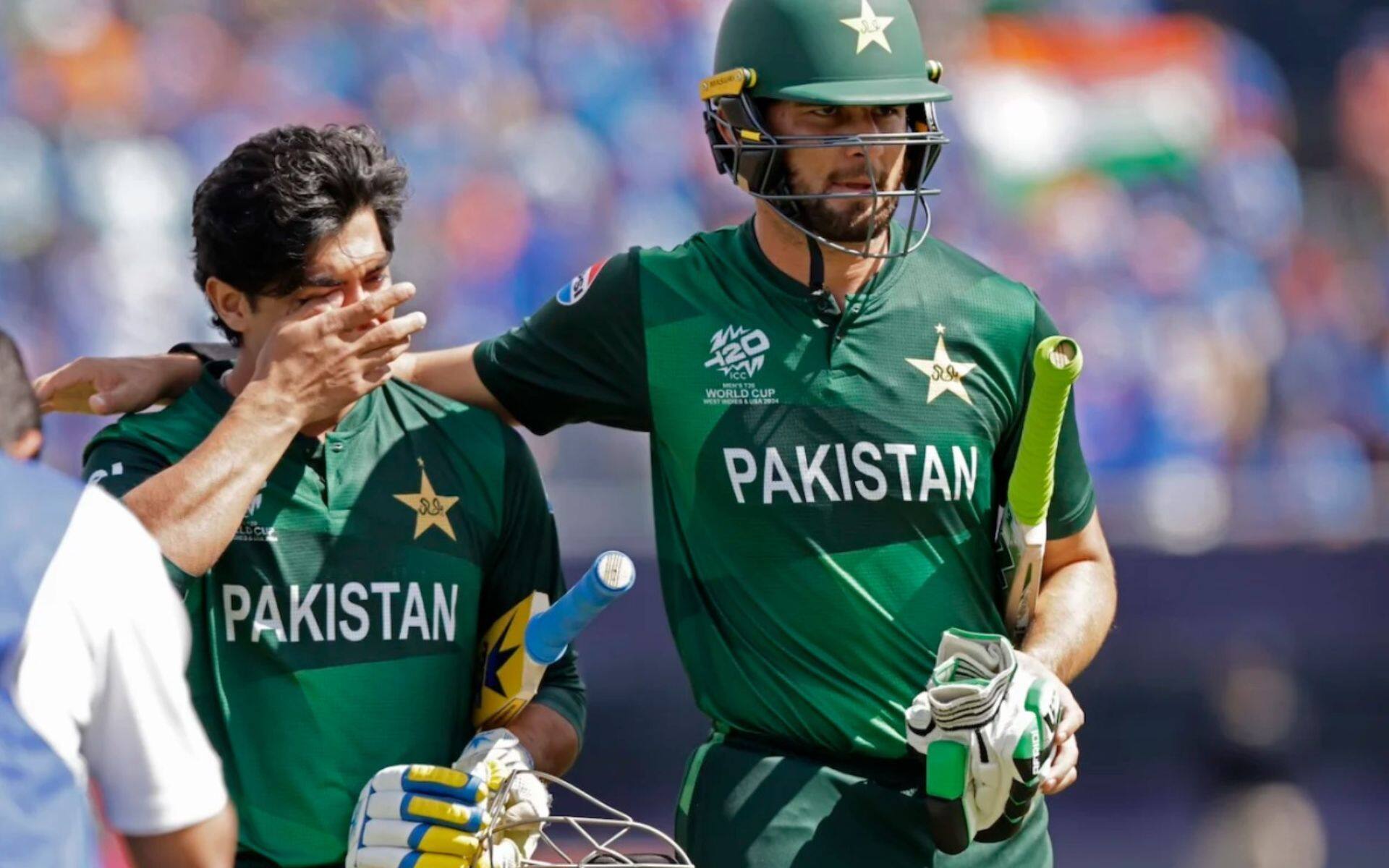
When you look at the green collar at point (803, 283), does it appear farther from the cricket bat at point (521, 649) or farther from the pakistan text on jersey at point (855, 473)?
the cricket bat at point (521, 649)

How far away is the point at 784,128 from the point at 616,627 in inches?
158

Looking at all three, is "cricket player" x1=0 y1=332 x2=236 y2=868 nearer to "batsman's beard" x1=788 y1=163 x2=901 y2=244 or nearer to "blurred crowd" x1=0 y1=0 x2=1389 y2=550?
"batsman's beard" x1=788 y1=163 x2=901 y2=244

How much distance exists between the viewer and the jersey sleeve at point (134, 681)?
2.35 m

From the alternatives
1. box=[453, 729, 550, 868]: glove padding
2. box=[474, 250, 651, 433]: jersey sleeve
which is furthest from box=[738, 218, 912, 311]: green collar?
box=[453, 729, 550, 868]: glove padding

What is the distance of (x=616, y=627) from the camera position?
7.58 m

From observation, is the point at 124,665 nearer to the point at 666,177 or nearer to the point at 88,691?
the point at 88,691

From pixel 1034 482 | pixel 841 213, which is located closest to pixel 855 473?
pixel 1034 482

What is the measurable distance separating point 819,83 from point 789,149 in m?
0.14

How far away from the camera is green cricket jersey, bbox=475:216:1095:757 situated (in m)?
3.66

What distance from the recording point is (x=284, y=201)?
3.54 meters

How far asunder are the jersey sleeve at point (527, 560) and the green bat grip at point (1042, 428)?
0.90 metres

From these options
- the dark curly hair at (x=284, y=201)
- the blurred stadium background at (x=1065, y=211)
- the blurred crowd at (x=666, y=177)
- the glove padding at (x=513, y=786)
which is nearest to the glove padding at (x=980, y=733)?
the glove padding at (x=513, y=786)

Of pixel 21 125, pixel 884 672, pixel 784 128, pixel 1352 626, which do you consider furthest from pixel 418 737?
pixel 21 125

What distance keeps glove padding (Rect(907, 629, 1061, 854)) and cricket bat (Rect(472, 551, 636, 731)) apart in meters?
0.59
